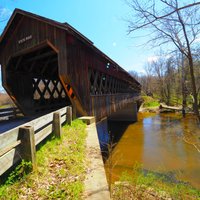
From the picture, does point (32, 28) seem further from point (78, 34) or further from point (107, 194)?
point (107, 194)

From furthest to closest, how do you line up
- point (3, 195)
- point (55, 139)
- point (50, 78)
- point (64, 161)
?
point (50, 78) → point (55, 139) → point (64, 161) → point (3, 195)

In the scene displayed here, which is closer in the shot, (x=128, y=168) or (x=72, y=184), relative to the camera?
(x=72, y=184)

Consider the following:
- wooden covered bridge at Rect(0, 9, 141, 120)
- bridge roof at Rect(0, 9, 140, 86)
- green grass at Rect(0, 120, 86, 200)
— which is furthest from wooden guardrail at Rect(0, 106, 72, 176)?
bridge roof at Rect(0, 9, 140, 86)

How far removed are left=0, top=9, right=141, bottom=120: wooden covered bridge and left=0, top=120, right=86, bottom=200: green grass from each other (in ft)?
11.2

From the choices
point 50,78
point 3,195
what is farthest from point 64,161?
point 50,78

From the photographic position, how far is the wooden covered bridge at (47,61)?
6770 mm

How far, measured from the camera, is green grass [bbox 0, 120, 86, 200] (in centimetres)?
231

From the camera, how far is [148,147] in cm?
1188

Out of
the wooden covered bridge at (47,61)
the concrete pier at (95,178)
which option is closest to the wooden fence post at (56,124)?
the concrete pier at (95,178)

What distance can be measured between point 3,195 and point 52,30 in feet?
20.9

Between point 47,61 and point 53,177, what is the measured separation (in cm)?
880

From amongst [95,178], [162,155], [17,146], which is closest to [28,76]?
[17,146]

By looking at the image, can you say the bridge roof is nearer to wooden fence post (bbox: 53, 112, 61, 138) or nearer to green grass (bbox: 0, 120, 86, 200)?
wooden fence post (bbox: 53, 112, 61, 138)

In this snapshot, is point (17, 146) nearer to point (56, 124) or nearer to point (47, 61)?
point (56, 124)
